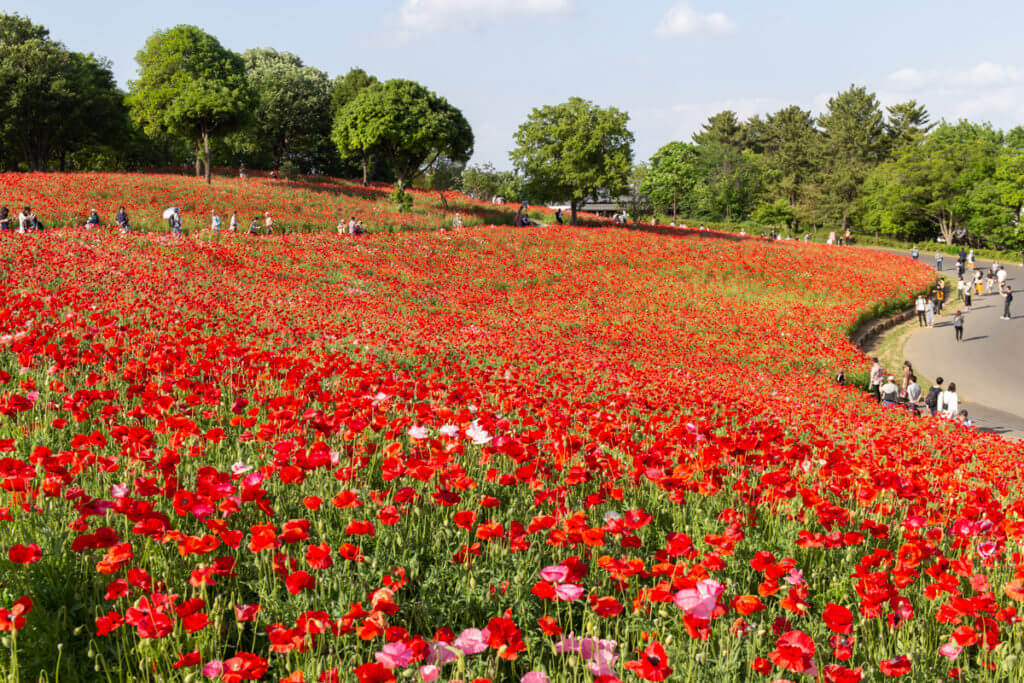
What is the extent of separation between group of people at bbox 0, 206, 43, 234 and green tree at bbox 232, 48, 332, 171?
4170 centimetres

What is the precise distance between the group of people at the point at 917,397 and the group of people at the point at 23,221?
92.6 feet

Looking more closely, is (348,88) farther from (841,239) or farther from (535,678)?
(535,678)

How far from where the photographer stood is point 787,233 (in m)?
76.8

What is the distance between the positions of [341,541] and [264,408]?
2.22 m

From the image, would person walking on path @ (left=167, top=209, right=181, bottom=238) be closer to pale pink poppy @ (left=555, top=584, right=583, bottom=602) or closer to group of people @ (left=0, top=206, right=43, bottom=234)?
group of people @ (left=0, top=206, right=43, bottom=234)

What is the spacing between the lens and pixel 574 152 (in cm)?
4334

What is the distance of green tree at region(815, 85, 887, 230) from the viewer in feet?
240

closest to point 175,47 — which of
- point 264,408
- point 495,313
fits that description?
point 495,313

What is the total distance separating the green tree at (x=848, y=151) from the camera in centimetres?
7319

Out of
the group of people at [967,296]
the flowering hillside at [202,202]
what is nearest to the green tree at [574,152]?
the flowering hillside at [202,202]

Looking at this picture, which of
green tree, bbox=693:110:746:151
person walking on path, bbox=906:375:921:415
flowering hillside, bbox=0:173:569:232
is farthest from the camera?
green tree, bbox=693:110:746:151

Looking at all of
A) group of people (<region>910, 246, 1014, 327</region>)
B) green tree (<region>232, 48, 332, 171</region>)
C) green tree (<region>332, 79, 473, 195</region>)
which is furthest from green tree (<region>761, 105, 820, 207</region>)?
green tree (<region>232, 48, 332, 171</region>)

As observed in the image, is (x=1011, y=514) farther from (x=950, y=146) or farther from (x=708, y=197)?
(x=708, y=197)

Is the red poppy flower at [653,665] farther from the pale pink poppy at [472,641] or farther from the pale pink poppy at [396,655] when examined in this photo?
the pale pink poppy at [396,655]
